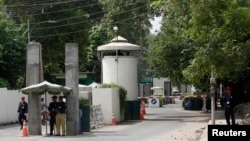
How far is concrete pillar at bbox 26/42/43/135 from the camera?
23.5 m

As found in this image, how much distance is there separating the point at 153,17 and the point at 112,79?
622 centimetres

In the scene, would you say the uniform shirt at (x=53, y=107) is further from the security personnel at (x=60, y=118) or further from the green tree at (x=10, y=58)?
the green tree at (x=10, y=58)

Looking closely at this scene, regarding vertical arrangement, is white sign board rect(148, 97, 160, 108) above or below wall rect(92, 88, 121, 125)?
below

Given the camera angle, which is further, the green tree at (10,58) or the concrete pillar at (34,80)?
the green tree at (10,58)

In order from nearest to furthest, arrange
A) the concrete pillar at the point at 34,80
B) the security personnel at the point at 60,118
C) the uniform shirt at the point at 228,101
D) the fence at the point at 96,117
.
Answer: the uniform shirt at the point at 228,101
the security personnel at the point at 60,118
the concrete pillar at the point at 34,80
the fence at the point at 96,117

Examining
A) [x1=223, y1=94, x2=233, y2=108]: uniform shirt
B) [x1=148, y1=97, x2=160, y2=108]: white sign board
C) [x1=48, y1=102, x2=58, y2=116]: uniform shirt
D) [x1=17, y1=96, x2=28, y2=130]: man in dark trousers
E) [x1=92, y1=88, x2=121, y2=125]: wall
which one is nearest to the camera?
[x1=223, y1=94, x2=233, y2=108]: uniform shirt

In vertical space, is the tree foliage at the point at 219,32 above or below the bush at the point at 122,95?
above

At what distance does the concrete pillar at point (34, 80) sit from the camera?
77.1ft

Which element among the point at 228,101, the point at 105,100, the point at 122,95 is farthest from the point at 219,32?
the point at 122,95

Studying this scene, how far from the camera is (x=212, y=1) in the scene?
16.0m

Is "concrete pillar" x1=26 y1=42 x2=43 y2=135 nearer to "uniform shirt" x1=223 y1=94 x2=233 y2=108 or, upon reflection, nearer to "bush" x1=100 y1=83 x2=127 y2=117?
"bush" x1=100 y1=83 x2=127 y2=117

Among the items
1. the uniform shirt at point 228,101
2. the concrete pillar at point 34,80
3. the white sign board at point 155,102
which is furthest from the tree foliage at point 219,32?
the white sign board at point 155,102

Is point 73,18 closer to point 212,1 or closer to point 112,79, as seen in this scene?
point 112,79

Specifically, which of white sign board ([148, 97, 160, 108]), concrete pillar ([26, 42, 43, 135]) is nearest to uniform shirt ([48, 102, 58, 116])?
concrete pillar ([26, 42, 43, 135])
